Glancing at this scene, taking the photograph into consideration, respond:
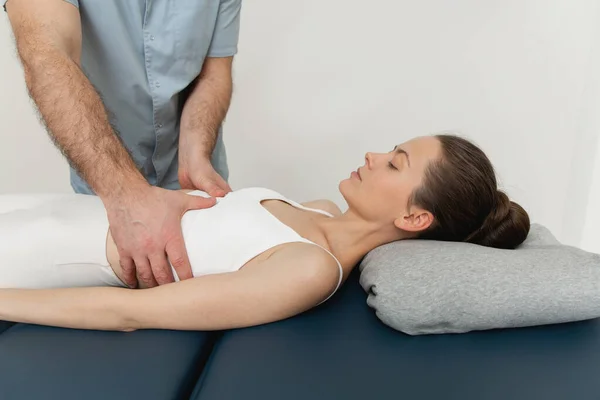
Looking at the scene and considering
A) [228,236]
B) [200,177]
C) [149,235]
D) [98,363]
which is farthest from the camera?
[200,177]

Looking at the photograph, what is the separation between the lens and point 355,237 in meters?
1.35

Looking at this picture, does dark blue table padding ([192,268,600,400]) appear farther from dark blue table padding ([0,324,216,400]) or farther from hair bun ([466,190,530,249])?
hair bun ([466,190,530,249])

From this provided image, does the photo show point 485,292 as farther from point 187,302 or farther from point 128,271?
point 128,271

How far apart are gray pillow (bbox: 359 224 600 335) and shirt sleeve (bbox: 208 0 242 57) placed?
3.21 feet

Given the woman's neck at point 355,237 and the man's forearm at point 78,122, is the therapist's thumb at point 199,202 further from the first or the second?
the woman's neck at point 355,237

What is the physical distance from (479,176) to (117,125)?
1.05 metres

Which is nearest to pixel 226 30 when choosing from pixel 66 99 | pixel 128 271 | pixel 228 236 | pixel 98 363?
pixel 66 99

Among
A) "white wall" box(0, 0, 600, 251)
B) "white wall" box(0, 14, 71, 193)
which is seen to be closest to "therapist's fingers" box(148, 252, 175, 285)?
"white wall" box(0, 0, 600, 251)

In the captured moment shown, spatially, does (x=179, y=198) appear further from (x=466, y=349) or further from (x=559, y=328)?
(x=559, y=328)

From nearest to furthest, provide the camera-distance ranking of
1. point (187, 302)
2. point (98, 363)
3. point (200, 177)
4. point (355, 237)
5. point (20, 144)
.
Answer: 1. point (98, 363)
2. point (187, 302)
3. point (355, 237)
4. point (200, 177)
5. point (20, 144)

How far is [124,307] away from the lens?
3.36 ft

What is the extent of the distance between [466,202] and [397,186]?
0.17 metres

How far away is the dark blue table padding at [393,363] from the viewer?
0.89 meters

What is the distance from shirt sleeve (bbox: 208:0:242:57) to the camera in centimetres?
165
